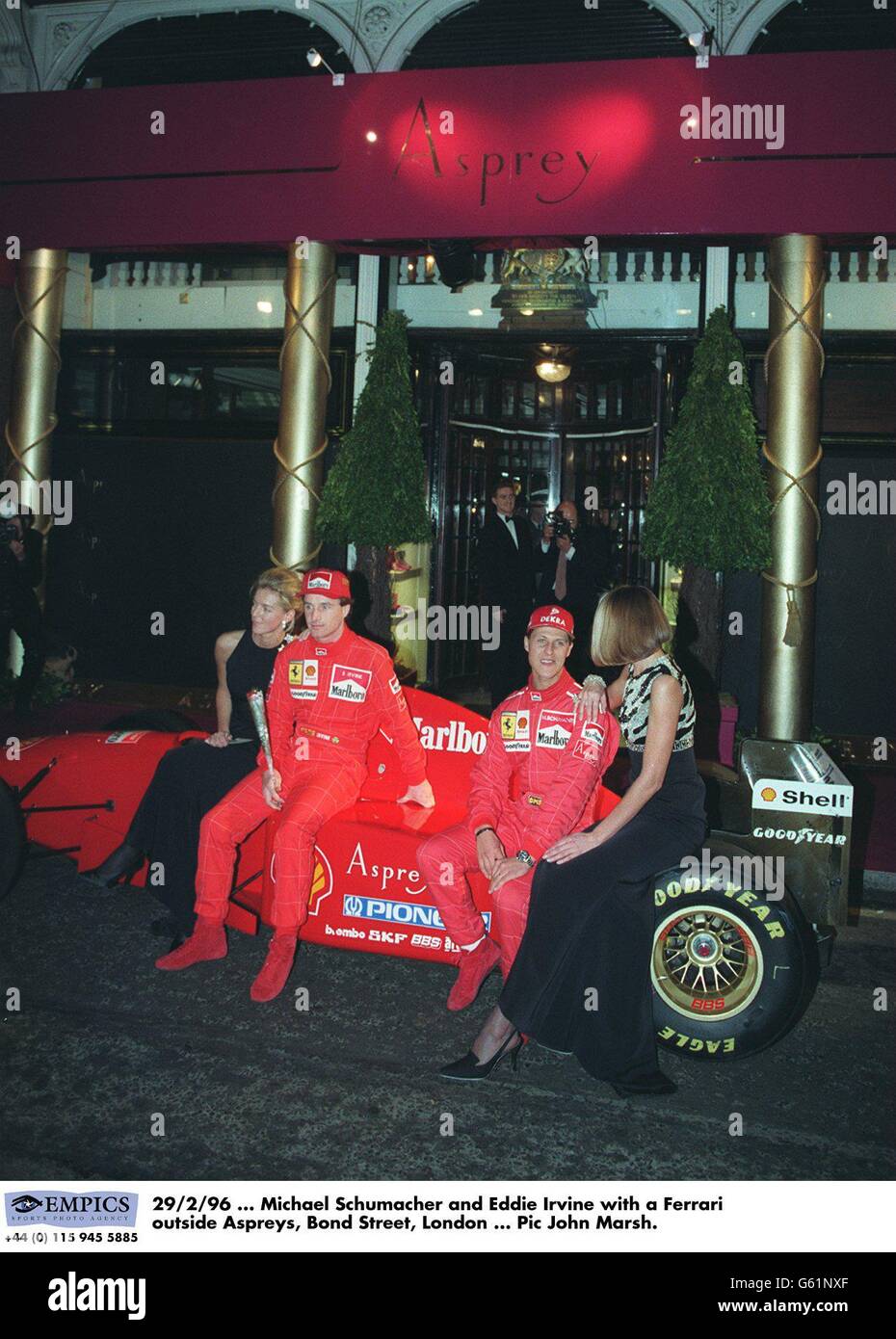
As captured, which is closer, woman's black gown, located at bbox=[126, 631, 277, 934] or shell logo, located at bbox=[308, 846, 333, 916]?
shell logo, located at bbox=[308, 846, 333, 916]

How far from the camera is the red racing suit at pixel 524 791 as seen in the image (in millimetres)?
4410

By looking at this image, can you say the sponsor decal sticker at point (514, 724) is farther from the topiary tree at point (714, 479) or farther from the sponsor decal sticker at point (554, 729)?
the topiary tree at point (714, 479)

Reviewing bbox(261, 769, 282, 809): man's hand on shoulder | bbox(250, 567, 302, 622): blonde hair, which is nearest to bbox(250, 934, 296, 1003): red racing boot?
bbox(261, 769, 282, 809): man's hand on shoulder

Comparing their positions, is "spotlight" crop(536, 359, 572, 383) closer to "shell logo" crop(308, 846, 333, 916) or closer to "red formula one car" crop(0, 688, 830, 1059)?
"red formula one car" crop(0, 688, 830, 1059)

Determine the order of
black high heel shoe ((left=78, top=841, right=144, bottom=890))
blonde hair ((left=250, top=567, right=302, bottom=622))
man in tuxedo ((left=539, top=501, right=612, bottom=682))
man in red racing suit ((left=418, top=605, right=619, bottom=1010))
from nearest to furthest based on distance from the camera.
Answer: man in red racing suit ((left=418, top=605, right=619, bottom=1010)), black high heel shoe ((left=78, top=841, right=144, bottom=890)), blonde hair ((left=250, top=567, right=302, bottom=622)), man in tuxedo ((left=539, top=501, right=612, bottom=682))

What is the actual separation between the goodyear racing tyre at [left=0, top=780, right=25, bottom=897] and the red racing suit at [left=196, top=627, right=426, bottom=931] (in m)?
1.02

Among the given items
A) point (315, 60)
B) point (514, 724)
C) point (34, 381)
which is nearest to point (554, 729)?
point (514, 724)

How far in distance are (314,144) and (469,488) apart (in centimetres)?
365

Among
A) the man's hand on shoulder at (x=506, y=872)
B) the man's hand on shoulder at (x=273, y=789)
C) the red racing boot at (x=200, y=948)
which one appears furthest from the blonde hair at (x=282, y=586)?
the man's hand on shoulder at (x=506, y=872)

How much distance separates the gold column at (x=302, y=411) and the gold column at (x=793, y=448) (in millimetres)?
3960

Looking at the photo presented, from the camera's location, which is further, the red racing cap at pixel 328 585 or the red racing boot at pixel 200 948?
the red racing cap at pixel 328 585

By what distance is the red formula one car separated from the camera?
13.8 feet
